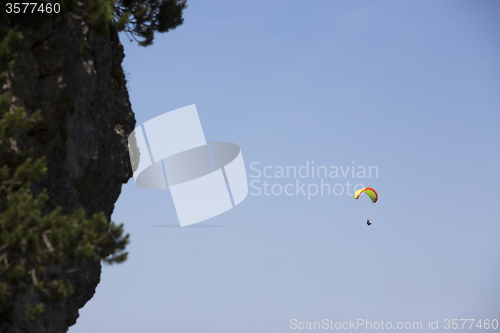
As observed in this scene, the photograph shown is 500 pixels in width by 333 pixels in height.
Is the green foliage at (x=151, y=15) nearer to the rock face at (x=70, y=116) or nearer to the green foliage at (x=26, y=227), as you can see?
the rock face at (x=70, y=116)

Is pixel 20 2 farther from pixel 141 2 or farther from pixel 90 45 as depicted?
pixel 141 2

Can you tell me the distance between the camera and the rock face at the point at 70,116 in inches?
666

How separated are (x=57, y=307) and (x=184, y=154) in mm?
10131

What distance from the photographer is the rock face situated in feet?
55.5

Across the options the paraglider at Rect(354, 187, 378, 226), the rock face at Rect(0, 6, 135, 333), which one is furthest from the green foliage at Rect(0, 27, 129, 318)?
the paraglider at Rect(354, 187, 378, 226)

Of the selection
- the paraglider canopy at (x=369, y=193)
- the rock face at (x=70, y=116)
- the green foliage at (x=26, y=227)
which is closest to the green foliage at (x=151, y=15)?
the rock face at (x=70, y=116)

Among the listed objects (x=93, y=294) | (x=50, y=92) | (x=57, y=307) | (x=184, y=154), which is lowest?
(x=93, y=294)

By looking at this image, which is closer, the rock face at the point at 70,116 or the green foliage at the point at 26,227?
the green foliage at the point at 26,227

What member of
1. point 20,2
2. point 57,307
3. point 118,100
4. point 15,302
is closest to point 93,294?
point 57,307

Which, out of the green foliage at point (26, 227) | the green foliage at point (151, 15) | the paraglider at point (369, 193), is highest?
the green foliage at point (151, 15)

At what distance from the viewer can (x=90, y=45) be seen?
19.2m

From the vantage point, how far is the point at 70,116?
18.2 meters

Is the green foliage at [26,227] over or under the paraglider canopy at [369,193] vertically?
over

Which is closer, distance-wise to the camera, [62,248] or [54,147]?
[62,248]
